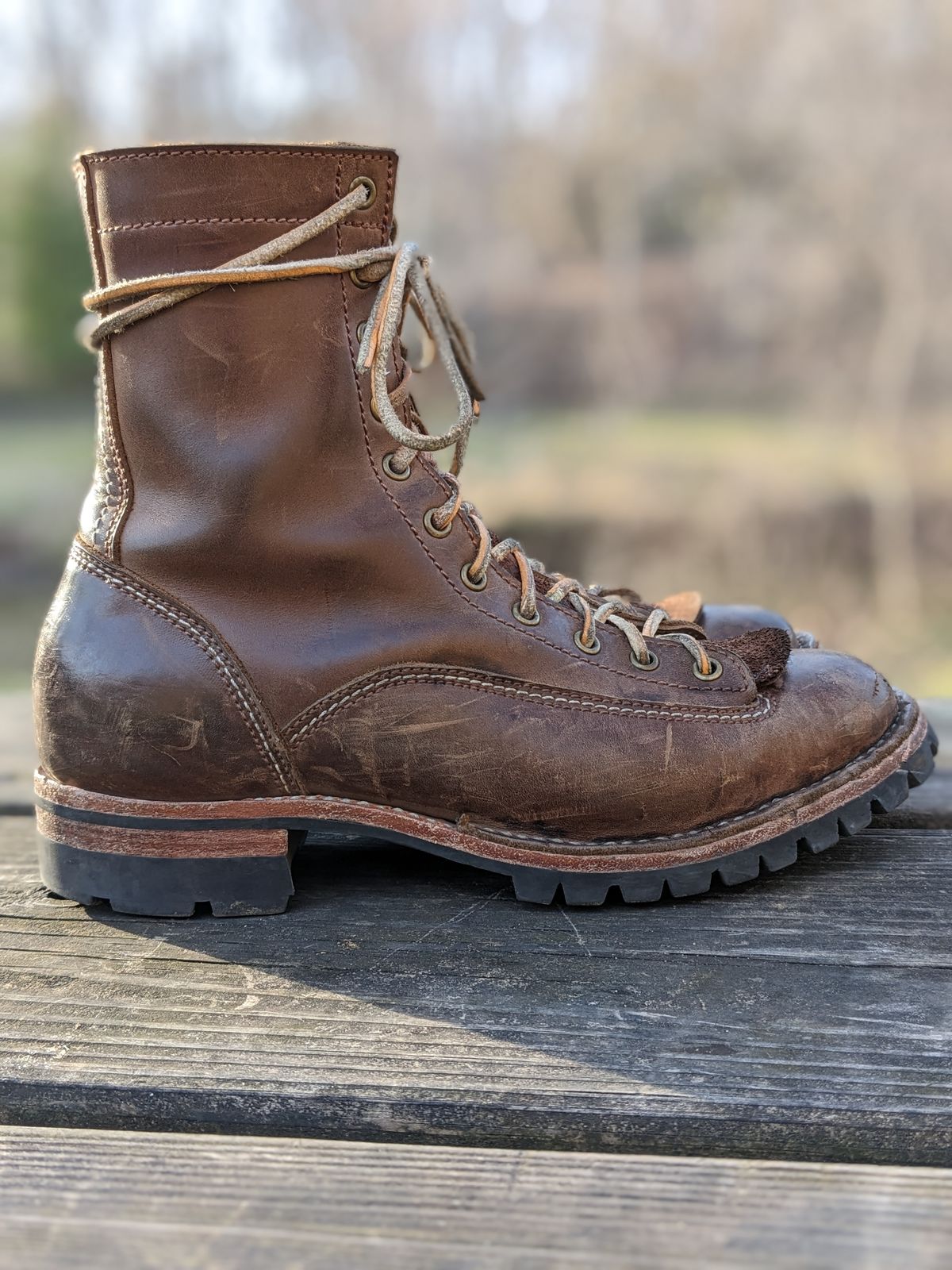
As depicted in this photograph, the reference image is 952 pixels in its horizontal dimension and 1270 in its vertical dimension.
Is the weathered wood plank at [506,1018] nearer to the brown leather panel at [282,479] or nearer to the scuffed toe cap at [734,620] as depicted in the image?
the brown leather panel at [282,479]

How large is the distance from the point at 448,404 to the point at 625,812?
10.8m

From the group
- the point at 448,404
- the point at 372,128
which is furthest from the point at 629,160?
the point at 448,404

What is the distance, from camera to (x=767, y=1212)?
0.82 meters

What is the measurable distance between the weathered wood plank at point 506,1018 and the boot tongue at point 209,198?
735 mm

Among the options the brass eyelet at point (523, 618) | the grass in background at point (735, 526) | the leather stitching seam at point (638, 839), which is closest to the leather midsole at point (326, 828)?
the leather stitching seam at point (638, 839)

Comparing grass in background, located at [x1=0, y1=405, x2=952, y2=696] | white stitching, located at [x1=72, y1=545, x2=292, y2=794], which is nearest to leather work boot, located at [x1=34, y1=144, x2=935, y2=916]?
white stitching, located at [x1=72, y1=545, x2=292, y2=794]

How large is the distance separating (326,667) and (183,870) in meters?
0.28

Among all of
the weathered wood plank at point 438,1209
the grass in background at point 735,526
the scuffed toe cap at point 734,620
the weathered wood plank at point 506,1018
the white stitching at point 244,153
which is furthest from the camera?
the grass in background at point 735,526

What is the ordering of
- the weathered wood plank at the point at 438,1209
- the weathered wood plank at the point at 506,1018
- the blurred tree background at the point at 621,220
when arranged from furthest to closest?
the blurred tree background at the point at 621,220
the weathered wood plank at the point at 506,1018
the weathered wood plank at the point at 438,1209

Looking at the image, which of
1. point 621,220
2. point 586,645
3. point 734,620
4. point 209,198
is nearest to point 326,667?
point 586,645

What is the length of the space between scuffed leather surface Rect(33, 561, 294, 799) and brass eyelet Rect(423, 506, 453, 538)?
0.29 meters

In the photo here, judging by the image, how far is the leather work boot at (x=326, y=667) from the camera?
125 cm

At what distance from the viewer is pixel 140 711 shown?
1.29 m

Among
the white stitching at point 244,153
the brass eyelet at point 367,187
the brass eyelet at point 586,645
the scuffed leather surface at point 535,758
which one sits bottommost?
the scuffed leather surface at point 535,758
